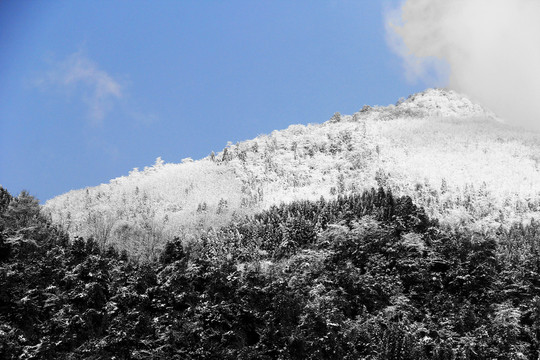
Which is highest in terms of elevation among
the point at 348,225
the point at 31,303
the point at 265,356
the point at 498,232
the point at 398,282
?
the point at 498,232

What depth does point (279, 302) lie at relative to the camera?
93.8m

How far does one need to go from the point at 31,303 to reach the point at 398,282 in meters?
57.0

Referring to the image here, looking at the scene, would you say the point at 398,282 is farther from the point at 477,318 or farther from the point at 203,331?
the point at 203,331

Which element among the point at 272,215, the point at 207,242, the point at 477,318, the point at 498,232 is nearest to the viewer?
the point at 477,318

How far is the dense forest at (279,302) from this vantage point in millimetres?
82188

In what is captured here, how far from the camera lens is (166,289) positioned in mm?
95312

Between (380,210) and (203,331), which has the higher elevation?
(380,210)

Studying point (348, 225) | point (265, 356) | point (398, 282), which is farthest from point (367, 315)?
point (348, 225)

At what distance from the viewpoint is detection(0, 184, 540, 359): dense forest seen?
270ft

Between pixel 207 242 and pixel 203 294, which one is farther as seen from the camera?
pixel 207 242

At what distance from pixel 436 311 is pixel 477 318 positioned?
7.01m

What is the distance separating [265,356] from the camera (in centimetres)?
8425

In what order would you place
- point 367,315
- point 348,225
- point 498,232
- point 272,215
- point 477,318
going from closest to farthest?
point 477,318
point 367,315
point 348,225
point 498,232
point 272,215

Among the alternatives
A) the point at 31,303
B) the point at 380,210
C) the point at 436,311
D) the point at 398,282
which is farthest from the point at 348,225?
the point at 31,303
